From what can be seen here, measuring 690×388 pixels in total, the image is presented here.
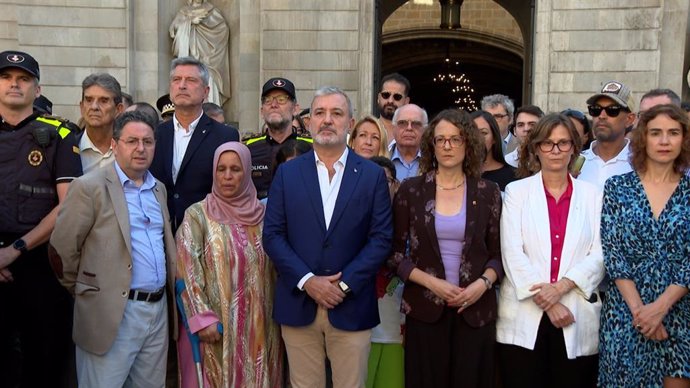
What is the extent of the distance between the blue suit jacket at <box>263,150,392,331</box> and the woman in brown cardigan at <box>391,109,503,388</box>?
197 mm

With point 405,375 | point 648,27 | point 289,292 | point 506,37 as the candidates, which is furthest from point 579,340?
point 506,37

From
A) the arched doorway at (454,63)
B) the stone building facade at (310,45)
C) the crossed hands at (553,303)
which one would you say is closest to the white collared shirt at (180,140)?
the crossed hands at (553,303)

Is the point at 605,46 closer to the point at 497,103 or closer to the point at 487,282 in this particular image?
the point at 497,103

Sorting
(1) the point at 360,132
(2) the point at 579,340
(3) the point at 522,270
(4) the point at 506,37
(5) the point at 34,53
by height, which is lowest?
(2) the point at 579,340

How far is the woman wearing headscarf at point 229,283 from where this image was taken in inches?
160

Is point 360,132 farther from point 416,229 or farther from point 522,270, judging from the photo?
point 522,270

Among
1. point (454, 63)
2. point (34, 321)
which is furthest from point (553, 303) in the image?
point (454, 63)

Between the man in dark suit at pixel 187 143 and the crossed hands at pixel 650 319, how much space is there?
117 inches

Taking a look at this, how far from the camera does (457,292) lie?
3.92 meters

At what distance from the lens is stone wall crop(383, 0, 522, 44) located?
→ 795 inches

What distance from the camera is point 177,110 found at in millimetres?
5109

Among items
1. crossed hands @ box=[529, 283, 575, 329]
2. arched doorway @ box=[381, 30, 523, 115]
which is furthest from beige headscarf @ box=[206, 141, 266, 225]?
arched doorway @ box=[381, 30, 523, 115]

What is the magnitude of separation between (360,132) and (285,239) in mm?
1622

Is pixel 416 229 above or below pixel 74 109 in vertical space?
below
